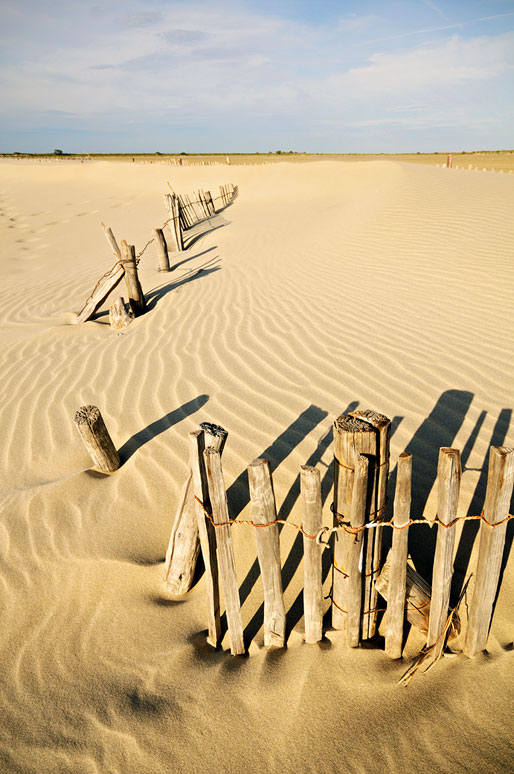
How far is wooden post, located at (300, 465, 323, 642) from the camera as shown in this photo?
1885 millimetres

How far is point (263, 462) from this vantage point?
1.95 m

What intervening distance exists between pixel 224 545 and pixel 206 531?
0.38ft

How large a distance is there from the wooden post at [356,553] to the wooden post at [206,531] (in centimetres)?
71

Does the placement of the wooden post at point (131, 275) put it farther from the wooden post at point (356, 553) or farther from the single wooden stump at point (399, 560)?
the single wooden stump at point (399, 560)

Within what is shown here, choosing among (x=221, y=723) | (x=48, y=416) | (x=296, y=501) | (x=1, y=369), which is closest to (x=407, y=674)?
(x=221, y=723)

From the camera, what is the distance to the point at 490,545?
1.96 meters

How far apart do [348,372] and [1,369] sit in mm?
4399

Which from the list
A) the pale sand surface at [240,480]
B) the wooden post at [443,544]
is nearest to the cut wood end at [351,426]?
the wooden post at [443,544]

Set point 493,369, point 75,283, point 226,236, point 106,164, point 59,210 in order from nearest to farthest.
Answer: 1. point 493,369
2. point 75,283
3. point 226,236
4. point 59,210
5. point 106,164

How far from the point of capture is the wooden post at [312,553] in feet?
6.18

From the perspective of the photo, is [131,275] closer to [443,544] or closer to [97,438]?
[97,438]

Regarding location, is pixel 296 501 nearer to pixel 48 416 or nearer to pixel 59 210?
pixel 48 416

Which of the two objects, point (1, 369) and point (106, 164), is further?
point (106, 164)

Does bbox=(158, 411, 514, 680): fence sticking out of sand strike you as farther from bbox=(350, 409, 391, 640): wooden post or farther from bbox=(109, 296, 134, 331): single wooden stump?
bbox=(109, 296, 134, 331): single wooden stump
